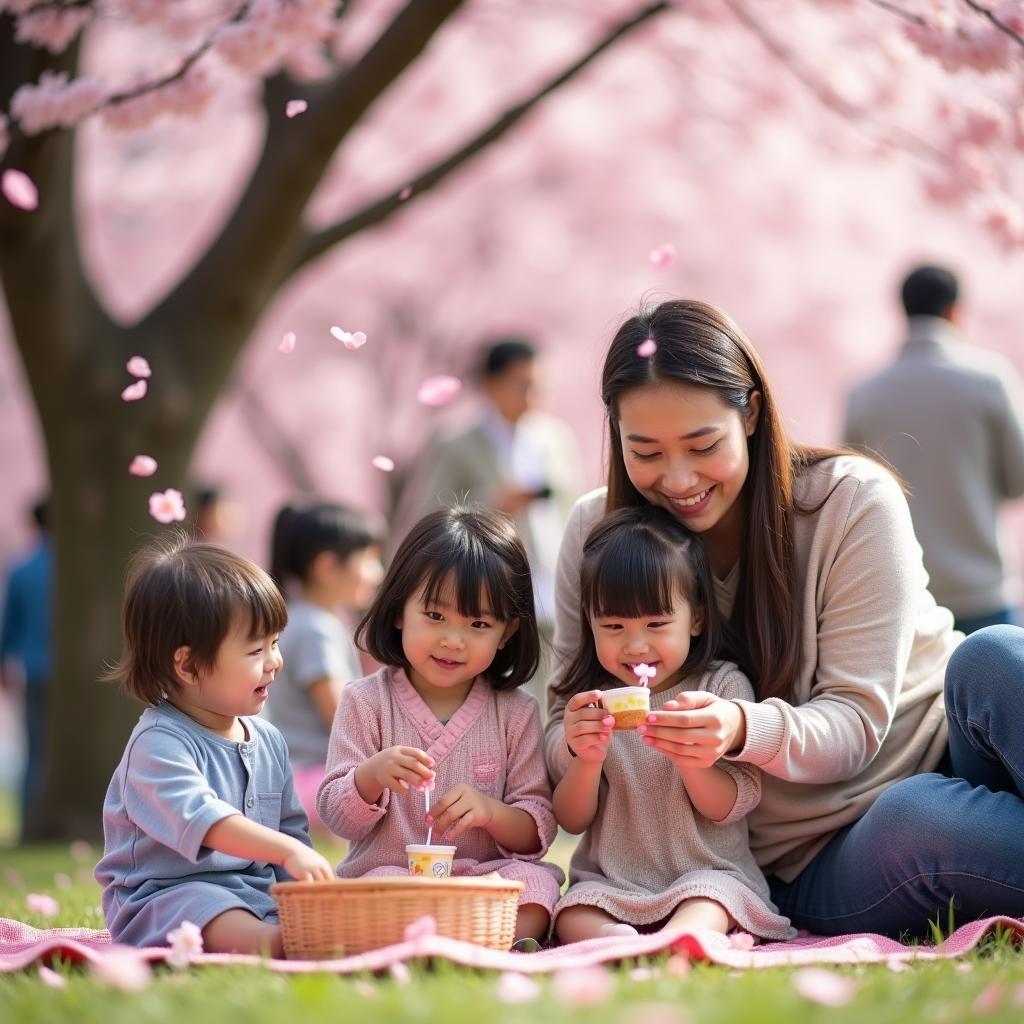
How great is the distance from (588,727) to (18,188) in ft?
12.0

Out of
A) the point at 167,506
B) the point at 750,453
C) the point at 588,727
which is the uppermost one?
the point at 750,453

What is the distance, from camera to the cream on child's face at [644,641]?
3246mm

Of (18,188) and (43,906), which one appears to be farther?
(18,188)

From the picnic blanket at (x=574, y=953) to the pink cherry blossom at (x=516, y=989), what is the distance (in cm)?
11

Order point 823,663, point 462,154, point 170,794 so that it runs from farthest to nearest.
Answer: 1. point 462,154
2. point 823,663
3. point 170,794

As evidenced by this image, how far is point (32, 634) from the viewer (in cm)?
823

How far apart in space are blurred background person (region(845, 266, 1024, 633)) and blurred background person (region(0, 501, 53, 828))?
449 centimetres

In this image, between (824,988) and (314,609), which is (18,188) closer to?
(314,609)

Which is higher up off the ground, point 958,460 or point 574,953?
point 958,460

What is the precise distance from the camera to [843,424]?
587cm

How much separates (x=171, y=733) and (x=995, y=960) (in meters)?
1.58

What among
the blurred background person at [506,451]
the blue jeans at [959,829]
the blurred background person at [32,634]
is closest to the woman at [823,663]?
the blue jeans at [959,829]

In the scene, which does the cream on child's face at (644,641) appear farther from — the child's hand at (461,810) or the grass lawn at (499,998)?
the grass lawn at (499,998)

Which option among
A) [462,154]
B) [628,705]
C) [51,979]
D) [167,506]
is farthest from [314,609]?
[51,979]
